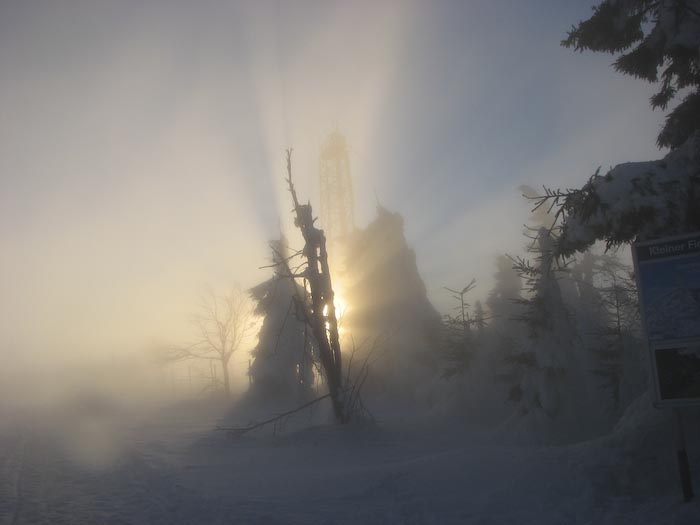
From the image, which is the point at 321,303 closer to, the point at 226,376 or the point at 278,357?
the point at 278,357

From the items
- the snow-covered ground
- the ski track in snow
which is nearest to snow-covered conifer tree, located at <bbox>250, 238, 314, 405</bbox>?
the snow-covered ground

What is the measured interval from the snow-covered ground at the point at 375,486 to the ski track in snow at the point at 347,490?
0.09 feet

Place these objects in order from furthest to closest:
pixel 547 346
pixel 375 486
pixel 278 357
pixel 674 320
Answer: pixel 278 357, pixel 547 346, pixel 375 486, pixel 674 320

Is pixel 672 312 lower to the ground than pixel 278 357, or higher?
higher

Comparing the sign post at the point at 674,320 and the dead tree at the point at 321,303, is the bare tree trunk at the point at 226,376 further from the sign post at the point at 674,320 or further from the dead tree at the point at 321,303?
the sign post at the point at 674,320

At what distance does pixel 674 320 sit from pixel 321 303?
12.3 meters

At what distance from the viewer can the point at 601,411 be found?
53.9 ft

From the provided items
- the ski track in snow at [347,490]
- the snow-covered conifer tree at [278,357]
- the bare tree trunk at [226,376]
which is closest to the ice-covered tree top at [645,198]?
the ski track in snow at [347,490]

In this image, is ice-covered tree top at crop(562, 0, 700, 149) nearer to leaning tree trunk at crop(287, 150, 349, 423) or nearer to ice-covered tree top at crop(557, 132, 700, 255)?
ice-covered tree top at crop(557, 132, 700, 255)

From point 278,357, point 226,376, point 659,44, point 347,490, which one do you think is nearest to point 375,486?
point 347,490

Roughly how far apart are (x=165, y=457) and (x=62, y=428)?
13526 millimetres

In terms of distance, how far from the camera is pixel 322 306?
57.7ft

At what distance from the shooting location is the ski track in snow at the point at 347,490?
7230mm

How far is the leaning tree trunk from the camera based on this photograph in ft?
56.4
